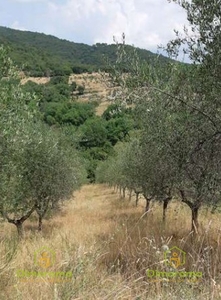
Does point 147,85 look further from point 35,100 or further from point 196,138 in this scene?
point 35,100

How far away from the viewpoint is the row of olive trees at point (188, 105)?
691 centimetres

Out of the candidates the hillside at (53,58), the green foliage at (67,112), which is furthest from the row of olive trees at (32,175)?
the green foliage at (67,112)

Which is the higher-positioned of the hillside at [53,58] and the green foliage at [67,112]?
the hillside at [53,58]

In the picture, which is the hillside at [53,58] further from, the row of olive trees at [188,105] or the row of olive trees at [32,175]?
the row of olive trees at [32,175]

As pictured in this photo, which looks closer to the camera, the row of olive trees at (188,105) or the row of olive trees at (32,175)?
the row of olive trees at (188,105)

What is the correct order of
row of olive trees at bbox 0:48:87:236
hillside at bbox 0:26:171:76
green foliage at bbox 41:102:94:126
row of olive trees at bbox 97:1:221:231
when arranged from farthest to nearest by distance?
green foliage at bbox 41:102:94:126
hillside at bbox 0:26:171:76
row of olive trees at bbox 0:48:87:236
row of olive trees at bbox 97:1:221:231

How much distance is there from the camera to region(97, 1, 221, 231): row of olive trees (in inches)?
272

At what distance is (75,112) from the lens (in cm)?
9081

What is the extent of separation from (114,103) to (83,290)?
405 cm

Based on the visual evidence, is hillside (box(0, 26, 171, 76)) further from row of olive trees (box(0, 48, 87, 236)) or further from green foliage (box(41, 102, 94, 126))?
green foliage (box(41, 102, 94, 126))

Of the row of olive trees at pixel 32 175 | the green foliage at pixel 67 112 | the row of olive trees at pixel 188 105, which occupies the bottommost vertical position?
the row of olive trees at pixel 32 175

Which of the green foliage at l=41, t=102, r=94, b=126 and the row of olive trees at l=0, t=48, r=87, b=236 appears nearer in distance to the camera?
the row of olive trees at l=0, t=48, r=87, b=236

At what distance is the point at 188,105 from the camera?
733cm

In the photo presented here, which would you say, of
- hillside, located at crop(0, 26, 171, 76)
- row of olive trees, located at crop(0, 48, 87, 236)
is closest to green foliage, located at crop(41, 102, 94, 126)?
hillside, located at crop(0, 26, 171, 76)
